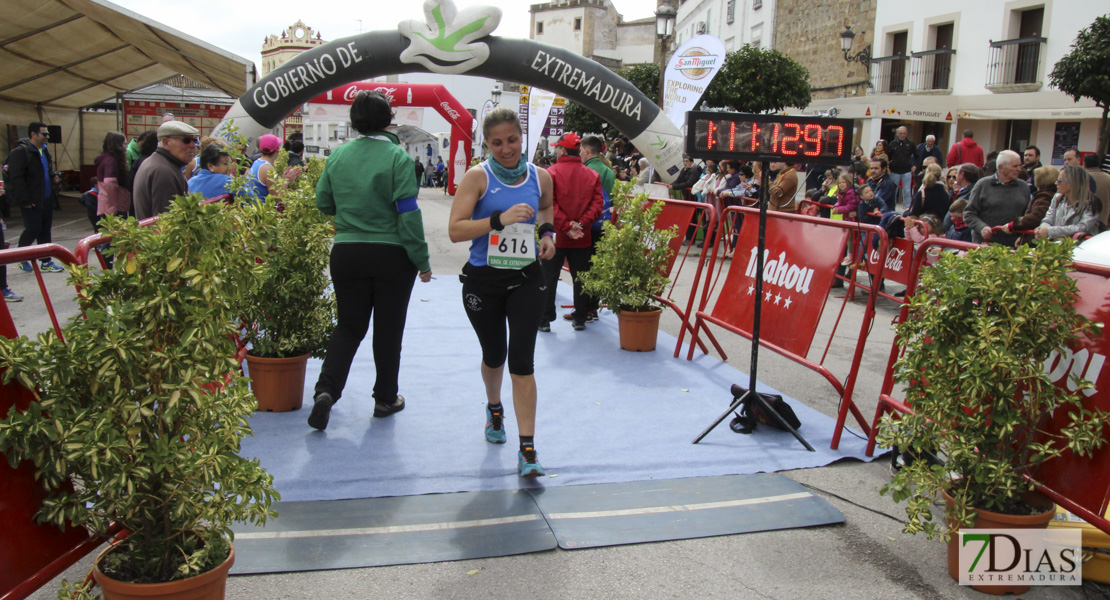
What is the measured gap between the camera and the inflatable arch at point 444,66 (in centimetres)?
1152

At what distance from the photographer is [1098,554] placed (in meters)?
3.18

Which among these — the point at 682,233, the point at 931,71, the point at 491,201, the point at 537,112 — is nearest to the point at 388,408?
the point at 491,201

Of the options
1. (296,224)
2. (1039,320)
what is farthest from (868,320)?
(296,224)

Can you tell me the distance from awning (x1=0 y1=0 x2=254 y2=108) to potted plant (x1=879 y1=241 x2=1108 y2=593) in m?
14.4

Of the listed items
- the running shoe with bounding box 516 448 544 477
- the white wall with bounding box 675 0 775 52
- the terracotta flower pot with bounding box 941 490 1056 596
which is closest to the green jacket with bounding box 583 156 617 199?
the running shoe with bounding box 516 448 544 477

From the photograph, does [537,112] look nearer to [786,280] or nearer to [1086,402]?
[786,280]

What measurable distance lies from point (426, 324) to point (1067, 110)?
57.3 feet

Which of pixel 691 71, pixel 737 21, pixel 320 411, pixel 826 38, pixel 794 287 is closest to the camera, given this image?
pixel 320 411

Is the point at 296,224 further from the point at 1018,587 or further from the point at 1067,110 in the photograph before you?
the point at 1067,110

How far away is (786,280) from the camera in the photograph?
5.40 meters

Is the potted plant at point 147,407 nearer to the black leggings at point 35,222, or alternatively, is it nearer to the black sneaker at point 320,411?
the black sneaker at point 320,411

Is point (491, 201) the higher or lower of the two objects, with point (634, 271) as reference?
higher

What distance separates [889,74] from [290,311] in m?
25.1

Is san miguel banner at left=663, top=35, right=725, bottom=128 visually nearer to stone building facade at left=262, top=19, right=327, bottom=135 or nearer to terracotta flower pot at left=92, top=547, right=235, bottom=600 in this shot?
terracotta flower pot at left=92, top=547, right=235, bottom=600
